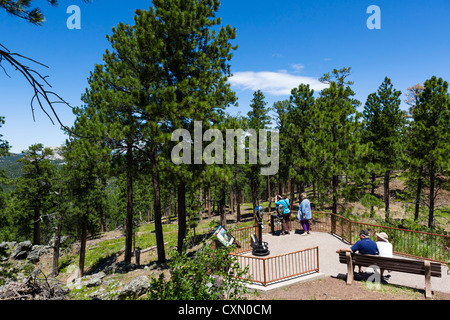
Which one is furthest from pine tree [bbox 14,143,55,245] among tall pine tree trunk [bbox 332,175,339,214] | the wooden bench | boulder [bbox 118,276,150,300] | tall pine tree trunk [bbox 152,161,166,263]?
the wooden bench

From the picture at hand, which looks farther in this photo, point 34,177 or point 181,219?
point 34,177

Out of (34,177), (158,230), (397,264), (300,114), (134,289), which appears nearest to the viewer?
(397,264)

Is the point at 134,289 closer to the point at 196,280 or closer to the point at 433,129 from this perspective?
the point at 196,280

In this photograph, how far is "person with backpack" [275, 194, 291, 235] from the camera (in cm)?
1260

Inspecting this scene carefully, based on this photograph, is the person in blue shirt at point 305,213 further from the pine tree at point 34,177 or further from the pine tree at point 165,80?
the pine tree at point 34,177

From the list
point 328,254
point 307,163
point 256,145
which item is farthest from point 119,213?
point 328,254

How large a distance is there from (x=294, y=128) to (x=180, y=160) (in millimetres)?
16886

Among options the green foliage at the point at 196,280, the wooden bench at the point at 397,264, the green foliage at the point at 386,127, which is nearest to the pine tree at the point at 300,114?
the green foliage at the point at 386,127

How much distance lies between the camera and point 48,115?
2.80 m

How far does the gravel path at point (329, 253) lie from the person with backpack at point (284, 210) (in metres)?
0.43

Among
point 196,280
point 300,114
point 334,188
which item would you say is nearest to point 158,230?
point 196,280

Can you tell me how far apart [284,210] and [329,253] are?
3.20m

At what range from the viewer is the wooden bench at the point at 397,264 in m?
6.77

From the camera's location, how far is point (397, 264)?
23.6 feet
